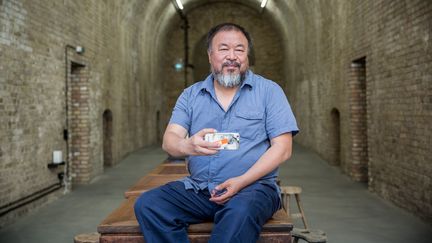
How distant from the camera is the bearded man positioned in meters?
2.73

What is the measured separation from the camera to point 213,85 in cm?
321

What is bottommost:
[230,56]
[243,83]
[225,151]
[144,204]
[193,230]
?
[193,230]

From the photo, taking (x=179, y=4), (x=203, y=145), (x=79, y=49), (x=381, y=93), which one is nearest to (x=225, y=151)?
(x=203, y=145)

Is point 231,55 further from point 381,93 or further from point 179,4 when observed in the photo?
point 179,4

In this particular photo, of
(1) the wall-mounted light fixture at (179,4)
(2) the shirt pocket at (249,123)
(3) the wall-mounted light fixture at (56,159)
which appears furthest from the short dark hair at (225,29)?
(1) the wall-mounted light fixture at (179,4)

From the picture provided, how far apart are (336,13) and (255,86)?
28.6ft

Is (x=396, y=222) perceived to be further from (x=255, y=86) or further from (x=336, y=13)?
(x=336, y=13)

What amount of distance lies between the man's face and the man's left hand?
61 centimetres

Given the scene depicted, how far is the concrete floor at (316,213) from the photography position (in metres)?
5.91

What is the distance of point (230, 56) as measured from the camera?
3.09 metres

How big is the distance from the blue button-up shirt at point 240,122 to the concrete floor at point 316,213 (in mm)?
2982

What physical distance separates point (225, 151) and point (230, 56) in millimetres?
568

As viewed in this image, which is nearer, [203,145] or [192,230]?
[203,145]

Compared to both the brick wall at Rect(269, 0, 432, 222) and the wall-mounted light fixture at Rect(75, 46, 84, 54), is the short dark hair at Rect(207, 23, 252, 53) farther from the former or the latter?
the wall-mounted light fixture at Rect(75, 46, 84, 54)
